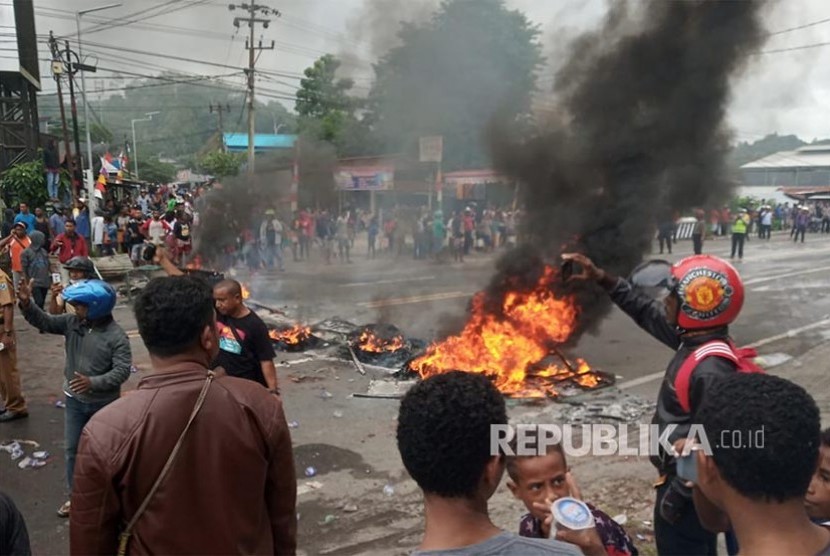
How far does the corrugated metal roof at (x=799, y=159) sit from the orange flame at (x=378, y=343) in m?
52.3

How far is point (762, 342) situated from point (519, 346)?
14.2 feet

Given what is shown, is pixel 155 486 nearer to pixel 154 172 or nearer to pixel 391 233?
pixel 391 233

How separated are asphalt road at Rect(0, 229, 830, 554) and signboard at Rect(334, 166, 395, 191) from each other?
15.5 ft

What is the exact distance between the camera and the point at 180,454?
1.93 metres

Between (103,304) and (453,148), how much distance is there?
1440 cm

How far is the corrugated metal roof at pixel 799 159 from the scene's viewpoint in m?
55.0

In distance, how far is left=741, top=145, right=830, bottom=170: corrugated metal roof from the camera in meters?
55.0

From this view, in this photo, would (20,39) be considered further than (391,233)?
Yes

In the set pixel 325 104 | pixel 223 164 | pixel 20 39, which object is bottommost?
pixel 223 164

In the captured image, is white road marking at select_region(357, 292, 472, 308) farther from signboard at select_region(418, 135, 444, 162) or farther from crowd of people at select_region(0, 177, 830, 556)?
crowd of people at select_region(0, 177, 830, 556)

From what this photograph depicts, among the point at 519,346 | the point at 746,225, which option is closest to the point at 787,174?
the point at 746,225

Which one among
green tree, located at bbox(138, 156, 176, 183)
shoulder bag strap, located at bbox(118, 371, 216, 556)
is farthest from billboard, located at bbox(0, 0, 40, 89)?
green tree, located at bbox(138, 156, 176, 183)

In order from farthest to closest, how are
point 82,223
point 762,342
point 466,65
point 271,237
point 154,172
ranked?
1. point 154,172
2. point 271,237
3. point 82,223
4. point 466,65
5. point 762,342

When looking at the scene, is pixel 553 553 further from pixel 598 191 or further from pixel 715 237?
pixel 715 237
